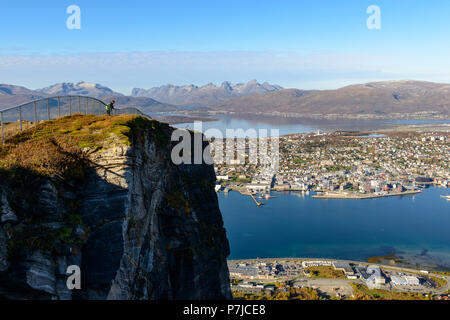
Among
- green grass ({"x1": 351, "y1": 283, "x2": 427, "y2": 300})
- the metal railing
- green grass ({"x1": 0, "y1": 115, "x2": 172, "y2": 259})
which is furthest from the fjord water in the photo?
green grass ({"x1": 0, "y1": 115, "x2": 172, "y2": 259})

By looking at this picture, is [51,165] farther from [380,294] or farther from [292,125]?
[292,125]

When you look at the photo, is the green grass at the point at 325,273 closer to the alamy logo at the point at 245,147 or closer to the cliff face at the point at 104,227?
the alamy logo at the point at 245,147

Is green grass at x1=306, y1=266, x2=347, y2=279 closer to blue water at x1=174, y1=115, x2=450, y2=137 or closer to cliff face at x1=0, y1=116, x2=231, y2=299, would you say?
cliff face at x1=0, y1=116, x2=231, y2=299

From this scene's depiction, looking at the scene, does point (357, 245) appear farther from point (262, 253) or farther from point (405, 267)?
point (262, 253)

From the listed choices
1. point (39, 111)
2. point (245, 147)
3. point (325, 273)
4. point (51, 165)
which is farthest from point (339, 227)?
point (245, 147)

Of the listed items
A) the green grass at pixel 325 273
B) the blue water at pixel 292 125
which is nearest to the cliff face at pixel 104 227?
the green grass at pixel 325 273

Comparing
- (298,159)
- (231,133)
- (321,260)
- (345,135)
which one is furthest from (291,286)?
(345,135)
